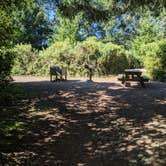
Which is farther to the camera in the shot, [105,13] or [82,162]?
[105,13]

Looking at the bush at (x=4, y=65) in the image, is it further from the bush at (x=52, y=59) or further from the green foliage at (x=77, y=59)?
the bush at (x=52, y=59)

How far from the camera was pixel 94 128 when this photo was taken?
9.09 meters

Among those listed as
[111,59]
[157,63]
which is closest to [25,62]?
[111,59]

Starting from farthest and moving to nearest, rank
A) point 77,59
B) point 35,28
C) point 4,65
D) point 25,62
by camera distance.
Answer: point 35,28
point 25,62
point 77,59
point 4,65

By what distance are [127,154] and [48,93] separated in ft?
19.8

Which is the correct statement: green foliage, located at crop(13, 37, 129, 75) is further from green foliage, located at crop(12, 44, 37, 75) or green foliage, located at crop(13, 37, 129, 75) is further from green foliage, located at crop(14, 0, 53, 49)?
green foliage, located at crop(14, 0, 53, 49)

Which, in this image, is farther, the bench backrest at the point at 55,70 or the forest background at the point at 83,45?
the bench backrest at the point at 55,70

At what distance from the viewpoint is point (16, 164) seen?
710 cm

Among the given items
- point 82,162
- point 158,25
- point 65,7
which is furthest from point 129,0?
point 158,25

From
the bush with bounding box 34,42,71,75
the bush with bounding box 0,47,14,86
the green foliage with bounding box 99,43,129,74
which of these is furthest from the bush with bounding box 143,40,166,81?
the bush with bounding box 0,47,14,86

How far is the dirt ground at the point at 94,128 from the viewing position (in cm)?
738

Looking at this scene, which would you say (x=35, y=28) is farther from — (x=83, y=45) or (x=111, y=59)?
(x=111, y=59)

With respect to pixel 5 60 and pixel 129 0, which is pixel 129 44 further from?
pixel 5 60

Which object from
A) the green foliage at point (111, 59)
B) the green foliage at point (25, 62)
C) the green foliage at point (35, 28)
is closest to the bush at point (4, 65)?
the green foliage at point (111, 59)
